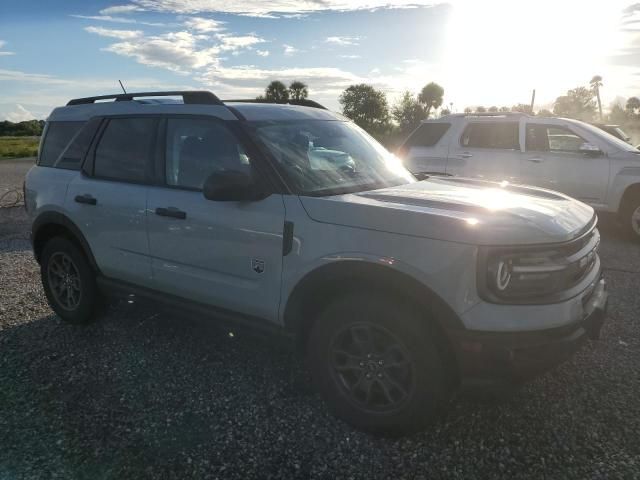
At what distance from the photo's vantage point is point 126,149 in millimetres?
3889

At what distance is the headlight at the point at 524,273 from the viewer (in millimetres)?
2430

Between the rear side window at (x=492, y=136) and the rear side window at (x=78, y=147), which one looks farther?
the rear side window at (x=492, y=136)

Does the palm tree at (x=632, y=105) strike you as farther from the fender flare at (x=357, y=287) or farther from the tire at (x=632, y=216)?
the fender flare at (x=357, y=287)

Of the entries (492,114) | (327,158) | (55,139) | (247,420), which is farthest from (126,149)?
(492,114)

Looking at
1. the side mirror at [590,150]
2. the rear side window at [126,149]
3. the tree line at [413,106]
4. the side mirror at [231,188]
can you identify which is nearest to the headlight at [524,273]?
the side mirror at [231,188]

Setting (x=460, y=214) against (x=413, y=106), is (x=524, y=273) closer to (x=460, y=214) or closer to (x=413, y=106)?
(x=460, y=214)

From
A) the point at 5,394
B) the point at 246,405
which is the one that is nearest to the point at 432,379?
the point at 246,405

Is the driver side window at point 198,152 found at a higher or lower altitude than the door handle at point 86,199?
higher

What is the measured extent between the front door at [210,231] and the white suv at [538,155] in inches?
227

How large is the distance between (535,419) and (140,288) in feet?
9.24

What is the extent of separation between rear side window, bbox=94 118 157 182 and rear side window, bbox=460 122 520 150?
5.96 m

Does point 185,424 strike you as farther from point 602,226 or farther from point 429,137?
point 602,226

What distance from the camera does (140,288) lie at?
12.5 ft

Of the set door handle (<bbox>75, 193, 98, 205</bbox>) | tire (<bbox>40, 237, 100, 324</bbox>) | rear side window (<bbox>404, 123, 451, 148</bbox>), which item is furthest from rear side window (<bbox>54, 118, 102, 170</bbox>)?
rear side window (<bbox>404, 123, 451, 148</bbox>)
